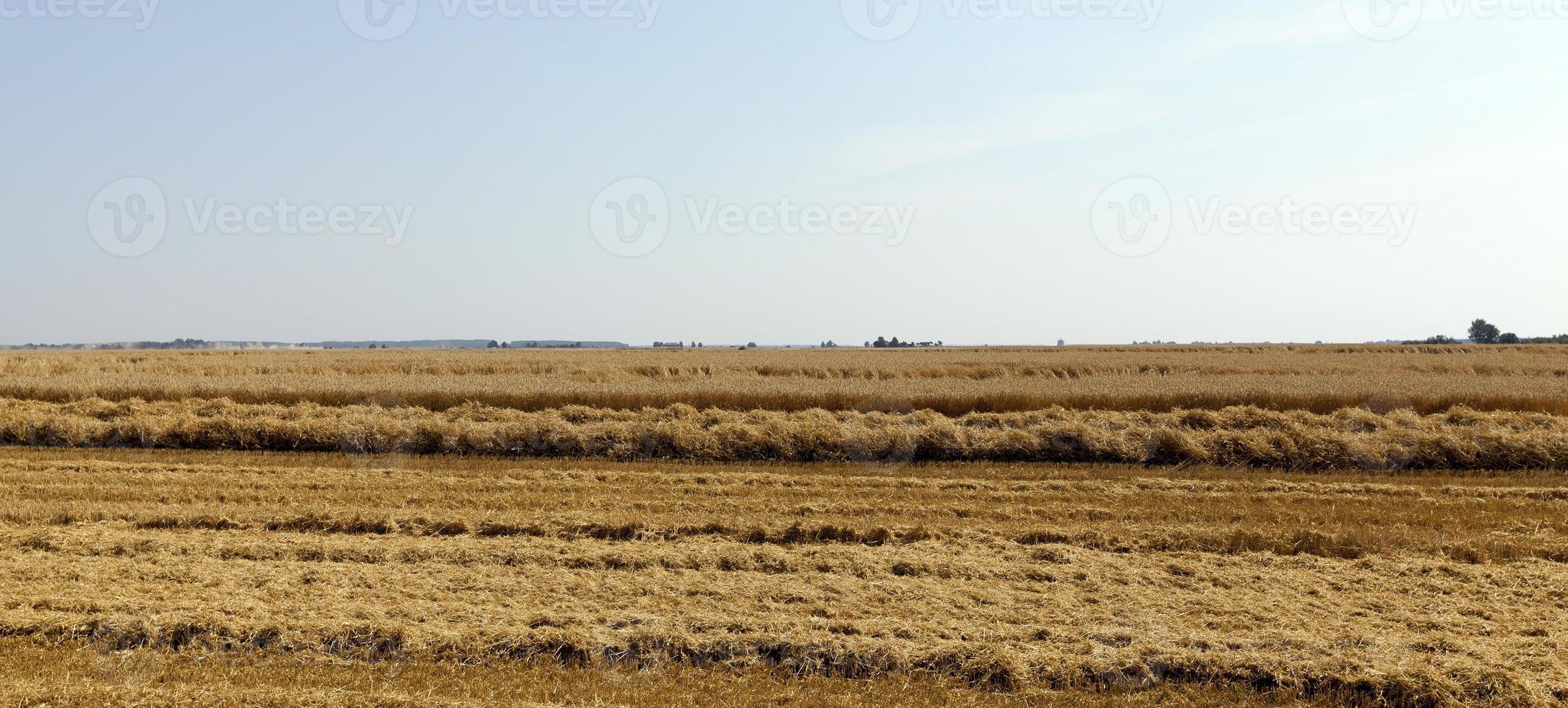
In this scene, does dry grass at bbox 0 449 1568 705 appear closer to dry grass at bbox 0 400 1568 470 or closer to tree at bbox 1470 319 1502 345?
dry grass at bbox 0 400 1568 470

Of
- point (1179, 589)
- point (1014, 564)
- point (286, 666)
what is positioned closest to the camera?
point (286, 666)

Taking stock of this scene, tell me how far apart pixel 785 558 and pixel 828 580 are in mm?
775

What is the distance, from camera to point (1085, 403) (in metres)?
21.6

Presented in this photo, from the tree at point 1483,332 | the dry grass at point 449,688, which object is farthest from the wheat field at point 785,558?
the tree at point 1483,332

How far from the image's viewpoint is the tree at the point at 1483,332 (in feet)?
400

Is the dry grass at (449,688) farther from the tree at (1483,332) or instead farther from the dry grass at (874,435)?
the tree at (1483,332)

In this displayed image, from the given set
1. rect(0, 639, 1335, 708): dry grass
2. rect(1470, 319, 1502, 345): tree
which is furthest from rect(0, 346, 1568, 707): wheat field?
rect(1470, 319, 1502, 345): tree

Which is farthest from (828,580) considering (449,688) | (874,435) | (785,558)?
(874,435)

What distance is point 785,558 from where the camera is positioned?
8914 mm

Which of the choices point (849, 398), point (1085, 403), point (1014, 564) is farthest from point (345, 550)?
point (1085, 403)

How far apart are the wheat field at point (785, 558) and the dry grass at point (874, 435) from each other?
0.08m

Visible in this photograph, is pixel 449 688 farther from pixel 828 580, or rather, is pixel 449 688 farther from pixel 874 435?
pixel 874 435

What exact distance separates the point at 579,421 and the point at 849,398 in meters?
6.32

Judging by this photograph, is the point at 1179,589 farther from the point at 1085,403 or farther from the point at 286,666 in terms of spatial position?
the point at 1085,403
